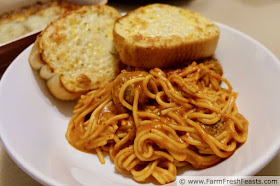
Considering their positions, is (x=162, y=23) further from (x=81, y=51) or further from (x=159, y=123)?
(x=159, y=123)

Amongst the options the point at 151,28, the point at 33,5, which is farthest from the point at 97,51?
the point at 33,5

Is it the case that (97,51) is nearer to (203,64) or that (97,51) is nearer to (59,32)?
(59,32)

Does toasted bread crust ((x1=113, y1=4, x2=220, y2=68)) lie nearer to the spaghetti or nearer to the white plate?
the spaghetti

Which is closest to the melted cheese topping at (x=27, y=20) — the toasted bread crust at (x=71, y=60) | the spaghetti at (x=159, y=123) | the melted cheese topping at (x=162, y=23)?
the toasted bread crust at (x=71, y=60)

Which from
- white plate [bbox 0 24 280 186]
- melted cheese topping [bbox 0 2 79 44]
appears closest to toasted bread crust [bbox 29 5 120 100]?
white plate [bbox 0 24 280 186]

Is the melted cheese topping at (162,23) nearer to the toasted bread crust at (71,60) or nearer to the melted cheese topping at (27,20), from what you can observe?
the toasted bread crust at (71,60)

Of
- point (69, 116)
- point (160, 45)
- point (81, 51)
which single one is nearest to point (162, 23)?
point (160, 45)
